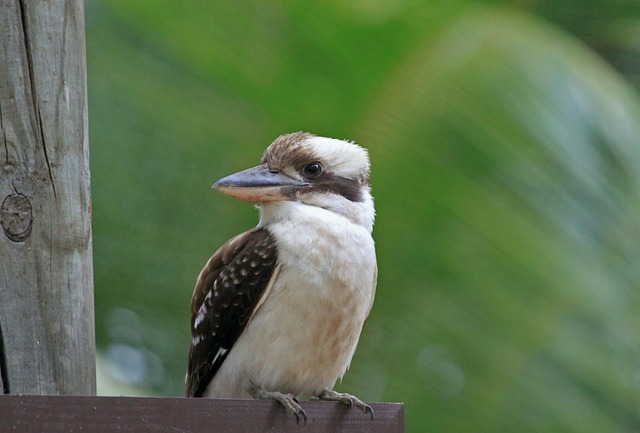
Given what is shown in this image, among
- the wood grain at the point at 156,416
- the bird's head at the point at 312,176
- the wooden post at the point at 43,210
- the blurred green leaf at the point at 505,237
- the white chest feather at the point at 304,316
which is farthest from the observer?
the blurred green leaf at the point at 505,237

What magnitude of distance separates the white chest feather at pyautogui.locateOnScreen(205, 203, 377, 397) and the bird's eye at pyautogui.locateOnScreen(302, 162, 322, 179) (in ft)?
0.49

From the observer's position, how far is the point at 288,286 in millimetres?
2938

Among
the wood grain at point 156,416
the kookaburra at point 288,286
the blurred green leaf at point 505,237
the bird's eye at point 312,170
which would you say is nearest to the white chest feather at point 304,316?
the kookaburra at point 288,286

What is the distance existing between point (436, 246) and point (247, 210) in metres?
1.02

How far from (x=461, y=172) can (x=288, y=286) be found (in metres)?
1.62

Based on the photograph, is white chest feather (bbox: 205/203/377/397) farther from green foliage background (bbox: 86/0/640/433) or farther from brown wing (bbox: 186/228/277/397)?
green foliage background (bbox: 86/0/640/433)

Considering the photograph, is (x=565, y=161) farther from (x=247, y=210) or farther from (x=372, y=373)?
(x=247, y=210)

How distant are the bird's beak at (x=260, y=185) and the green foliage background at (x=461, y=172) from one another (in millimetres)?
1306

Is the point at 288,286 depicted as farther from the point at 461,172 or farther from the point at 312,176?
the point at 461,172

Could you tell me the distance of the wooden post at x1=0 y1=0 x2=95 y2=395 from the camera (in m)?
2.52

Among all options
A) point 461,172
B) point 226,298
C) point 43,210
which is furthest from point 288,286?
point 461,172

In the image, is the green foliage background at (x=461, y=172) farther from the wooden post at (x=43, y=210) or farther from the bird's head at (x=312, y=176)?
the wooden post at (x=43, y=210)

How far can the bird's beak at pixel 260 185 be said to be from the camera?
2941 mm

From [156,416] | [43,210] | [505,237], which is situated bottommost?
[156,416]
